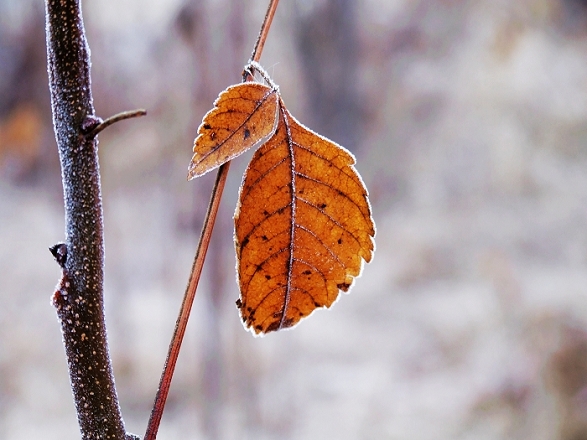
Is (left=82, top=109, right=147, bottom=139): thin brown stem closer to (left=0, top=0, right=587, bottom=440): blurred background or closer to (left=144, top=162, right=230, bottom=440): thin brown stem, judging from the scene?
(left=144, top=162, right=230, bottom=440): thin brown stem

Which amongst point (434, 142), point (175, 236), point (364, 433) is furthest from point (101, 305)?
point (434, 142)

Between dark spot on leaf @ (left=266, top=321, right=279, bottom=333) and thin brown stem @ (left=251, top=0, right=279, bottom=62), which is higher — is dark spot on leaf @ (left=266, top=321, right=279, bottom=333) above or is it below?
below

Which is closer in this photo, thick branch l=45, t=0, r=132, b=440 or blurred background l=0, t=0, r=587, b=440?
thick branch l=45, t=0, r=132, b=440

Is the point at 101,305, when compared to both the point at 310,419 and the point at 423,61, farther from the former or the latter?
the point at 423,61

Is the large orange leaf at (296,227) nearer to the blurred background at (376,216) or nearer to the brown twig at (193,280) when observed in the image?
the brown twig at (193,280)

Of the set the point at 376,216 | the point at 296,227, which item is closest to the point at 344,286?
the point at 296,227

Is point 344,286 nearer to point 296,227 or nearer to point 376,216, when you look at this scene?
point 296,227

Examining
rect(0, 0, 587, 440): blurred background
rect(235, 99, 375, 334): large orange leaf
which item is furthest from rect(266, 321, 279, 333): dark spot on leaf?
rect(0, 0, 587, 440): blurred background
